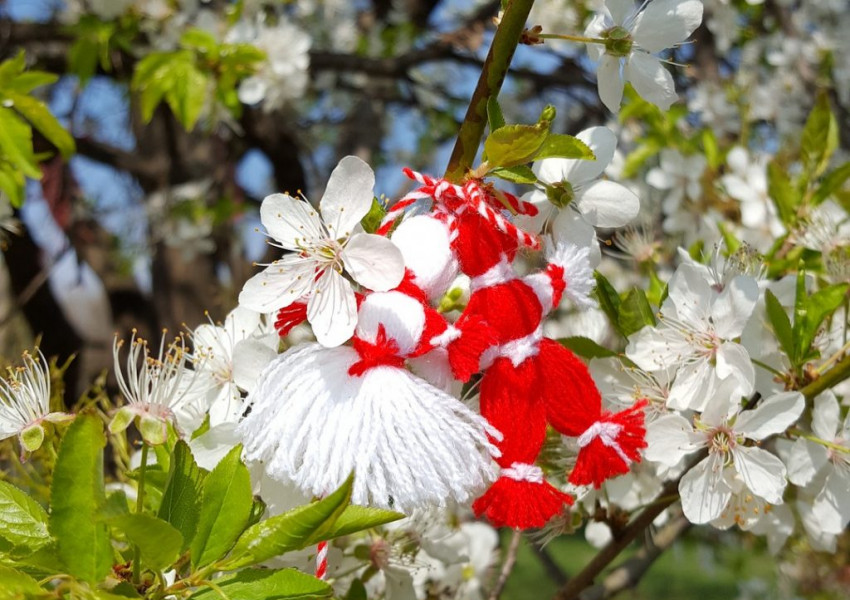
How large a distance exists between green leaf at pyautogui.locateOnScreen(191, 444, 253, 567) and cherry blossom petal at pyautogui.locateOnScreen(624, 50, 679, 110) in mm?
475

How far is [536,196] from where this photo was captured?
2.53ft

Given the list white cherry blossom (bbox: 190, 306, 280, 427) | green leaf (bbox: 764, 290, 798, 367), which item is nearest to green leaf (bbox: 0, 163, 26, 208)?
white cherry blossom (bbox: 190, 306, 280, 427)

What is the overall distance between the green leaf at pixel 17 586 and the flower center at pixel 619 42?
62 centimetres

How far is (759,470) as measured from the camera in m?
0.77

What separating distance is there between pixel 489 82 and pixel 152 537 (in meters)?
0.44

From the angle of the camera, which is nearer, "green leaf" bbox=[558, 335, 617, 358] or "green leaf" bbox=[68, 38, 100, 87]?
"green leaf" bbox=[558, 335, 617, 358]

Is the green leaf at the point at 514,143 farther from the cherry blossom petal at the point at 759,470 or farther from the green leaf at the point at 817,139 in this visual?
the green leaf at the point at 817,139

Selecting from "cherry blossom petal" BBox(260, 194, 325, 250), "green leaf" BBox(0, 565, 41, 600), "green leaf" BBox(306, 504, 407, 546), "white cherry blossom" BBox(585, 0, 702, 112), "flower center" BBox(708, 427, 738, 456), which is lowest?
"flower center" BBox(708, 427, 738, 456)

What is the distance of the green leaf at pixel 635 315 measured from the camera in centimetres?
84

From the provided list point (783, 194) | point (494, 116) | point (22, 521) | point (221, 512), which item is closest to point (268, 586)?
point (221, 512)

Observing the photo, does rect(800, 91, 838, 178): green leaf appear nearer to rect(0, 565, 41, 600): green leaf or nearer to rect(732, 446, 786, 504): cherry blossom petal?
rect(732, 446, 786, 504): cherry blossom petal

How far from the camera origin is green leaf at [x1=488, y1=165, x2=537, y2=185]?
668mm

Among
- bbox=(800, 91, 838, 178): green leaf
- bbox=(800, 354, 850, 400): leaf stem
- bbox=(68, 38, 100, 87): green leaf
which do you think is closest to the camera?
bbox=(800, 354, 850, 400): leaf stem

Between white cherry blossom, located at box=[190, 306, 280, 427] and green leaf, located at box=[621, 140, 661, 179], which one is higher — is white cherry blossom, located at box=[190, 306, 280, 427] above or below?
above
